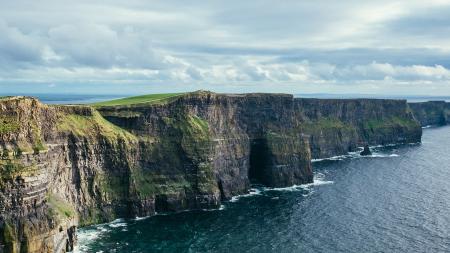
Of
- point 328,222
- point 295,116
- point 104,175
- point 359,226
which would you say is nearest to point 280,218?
point 328,222

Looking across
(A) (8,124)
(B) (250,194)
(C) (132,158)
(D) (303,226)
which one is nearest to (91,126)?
(C) (132,158)

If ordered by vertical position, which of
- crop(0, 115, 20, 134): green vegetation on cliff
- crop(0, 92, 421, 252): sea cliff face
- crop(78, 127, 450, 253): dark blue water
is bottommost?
crop(78, 127, 450, 253): dark blue water

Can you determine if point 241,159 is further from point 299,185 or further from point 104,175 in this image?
point 104,175

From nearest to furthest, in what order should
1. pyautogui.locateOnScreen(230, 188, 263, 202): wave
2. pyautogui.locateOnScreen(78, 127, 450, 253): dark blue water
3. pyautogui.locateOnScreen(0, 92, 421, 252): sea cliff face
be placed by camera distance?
pyautogui.locateOnScreen(0, 92, 421, 252): sea cliff face
pyautogui.locateOnScreen(78, 127, 450, 253): dark blue water
pyautogui.locateOnScreen(230, 188, 263, 202): wave

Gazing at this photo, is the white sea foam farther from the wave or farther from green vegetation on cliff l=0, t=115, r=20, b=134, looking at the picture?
the wave

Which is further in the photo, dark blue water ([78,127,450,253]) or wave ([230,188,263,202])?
wave ([230,188,263,202])

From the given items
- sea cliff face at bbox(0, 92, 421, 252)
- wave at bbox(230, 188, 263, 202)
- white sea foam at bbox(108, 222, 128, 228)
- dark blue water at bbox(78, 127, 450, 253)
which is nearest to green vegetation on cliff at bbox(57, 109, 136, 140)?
sea cliff face at bbox(0, 92, 421, 252)

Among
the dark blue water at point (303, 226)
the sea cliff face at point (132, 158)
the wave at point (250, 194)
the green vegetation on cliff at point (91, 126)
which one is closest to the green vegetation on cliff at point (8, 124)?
the sea cliff face at point (132, 158)
